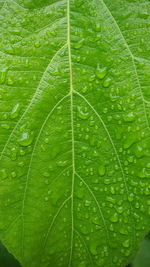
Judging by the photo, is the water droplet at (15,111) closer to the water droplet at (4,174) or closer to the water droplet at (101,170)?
the water droplet at (4,174)

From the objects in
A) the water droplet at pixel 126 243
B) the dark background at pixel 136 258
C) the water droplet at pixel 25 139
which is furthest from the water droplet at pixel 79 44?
the dark background at pixel 136 258

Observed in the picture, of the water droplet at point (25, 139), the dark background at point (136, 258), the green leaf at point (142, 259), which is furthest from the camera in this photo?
the green leaf at point (142, 259)

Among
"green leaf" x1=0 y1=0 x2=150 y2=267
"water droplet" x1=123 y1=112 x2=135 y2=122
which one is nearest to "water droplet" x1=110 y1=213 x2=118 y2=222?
"green leaf" x1=0 y1=0 x2=150 y2=267

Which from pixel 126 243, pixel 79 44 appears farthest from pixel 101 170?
pixel 79 44

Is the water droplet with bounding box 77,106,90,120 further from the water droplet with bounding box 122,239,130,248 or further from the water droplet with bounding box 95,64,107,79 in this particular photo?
the water droplet with bounding box 122,239,130,248

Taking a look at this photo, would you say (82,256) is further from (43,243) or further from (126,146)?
(126,146)

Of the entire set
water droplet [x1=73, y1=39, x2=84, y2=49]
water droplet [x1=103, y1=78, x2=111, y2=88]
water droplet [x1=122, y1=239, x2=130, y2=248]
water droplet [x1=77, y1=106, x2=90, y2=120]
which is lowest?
water droplet [x1=122, y1=239, x2=130, y2=248]

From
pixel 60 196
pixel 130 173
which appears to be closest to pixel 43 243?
pixel 60 196
